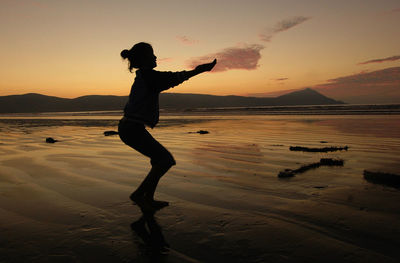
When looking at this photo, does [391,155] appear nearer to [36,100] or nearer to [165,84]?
[165,84]

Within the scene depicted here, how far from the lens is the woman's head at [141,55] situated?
3562mm

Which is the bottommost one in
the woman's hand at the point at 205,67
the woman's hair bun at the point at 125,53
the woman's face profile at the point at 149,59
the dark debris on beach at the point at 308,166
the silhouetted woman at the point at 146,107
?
the dark debris on beach at the point at 308,166

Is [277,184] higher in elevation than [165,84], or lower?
lower

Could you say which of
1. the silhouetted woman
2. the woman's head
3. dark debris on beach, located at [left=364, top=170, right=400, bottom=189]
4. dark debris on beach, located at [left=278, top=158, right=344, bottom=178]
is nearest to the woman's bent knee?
the silhouetted woman

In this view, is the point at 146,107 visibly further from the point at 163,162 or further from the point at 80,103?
the point at 80,103

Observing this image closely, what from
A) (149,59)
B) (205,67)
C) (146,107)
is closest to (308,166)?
(205,67)

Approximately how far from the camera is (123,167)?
226 inches

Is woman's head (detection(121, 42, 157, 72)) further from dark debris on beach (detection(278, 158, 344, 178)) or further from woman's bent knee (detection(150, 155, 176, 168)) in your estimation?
dark debris on beach (detection(278, 158, 344, 178))

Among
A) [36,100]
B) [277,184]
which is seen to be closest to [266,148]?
[277,184]

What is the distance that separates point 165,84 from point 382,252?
101 inches

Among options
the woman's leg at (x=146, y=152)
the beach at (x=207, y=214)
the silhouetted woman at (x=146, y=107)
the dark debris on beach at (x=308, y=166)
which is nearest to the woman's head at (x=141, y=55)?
the silhouetted woman at (x=146, y=107)

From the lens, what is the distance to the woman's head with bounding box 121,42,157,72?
356cm

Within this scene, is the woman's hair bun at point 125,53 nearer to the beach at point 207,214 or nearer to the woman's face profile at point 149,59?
the woman's face profile at point 149,59

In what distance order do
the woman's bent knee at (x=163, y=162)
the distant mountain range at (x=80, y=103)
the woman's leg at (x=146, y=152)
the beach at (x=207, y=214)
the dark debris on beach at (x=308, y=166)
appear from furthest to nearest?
the distant mountain range at (x=80, y=103), the dark debris on beach at (x=308, y=166), the woman's bent knee at (x=163, y=162), the woman's leg at (x=146, y=152), the beach at (x=207, y=214)
